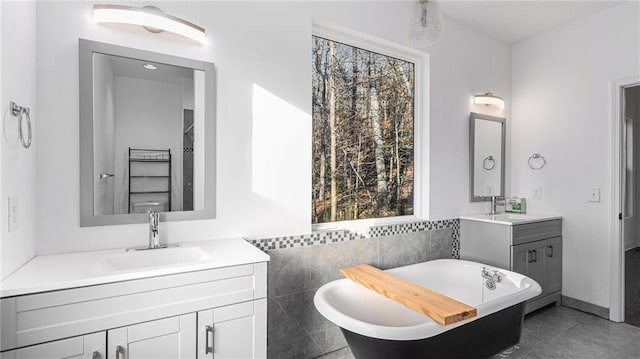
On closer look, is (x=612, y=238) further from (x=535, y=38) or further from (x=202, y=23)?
(x=202, y=23)

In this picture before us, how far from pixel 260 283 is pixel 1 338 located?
950 mm

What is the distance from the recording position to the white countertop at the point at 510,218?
9.71 feet

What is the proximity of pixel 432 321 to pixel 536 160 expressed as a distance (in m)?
2.75

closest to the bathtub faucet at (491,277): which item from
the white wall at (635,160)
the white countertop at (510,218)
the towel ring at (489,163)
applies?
the white countertop at (510,218)

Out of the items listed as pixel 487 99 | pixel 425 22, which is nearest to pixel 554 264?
pixel 487 99

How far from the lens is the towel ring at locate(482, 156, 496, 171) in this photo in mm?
3521

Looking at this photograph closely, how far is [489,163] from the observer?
3.56 meters

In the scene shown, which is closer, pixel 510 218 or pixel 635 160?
pixel 510 218

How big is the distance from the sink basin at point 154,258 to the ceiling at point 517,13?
2.86m

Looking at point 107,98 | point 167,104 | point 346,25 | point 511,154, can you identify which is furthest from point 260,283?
point 511,154

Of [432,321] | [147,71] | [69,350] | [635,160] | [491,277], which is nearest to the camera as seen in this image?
[69,350]

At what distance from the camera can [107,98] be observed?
179 cm

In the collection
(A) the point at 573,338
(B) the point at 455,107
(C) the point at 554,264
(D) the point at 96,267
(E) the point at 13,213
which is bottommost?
(A) the point at 573,338

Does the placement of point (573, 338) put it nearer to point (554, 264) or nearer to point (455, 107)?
point (554, 264)
